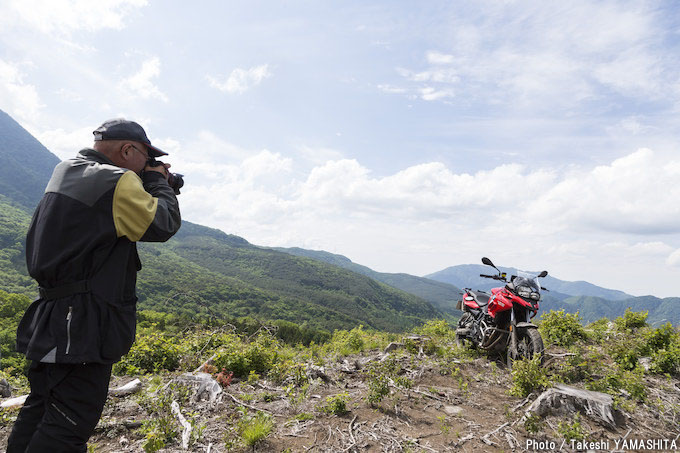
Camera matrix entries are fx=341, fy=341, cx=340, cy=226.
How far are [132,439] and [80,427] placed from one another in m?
1.99

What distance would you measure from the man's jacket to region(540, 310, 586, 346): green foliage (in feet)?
26.5

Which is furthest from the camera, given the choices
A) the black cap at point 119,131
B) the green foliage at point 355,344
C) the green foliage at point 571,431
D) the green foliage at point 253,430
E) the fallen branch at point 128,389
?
the green foliage at point 355,344

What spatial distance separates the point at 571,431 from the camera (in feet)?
11.9

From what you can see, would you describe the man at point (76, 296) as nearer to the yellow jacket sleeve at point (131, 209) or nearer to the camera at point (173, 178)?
the yellow jacket sleeve at point (131, 209)

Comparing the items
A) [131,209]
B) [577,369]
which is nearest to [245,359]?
[131,209]

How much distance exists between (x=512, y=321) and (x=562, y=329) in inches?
88.1

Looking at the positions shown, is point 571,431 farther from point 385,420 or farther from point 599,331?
point 599,331

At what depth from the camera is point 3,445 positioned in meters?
3.55

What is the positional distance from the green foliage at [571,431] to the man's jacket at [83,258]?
4.33m

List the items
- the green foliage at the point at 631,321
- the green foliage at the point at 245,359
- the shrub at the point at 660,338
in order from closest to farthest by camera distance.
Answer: the green foliage at the point at 245,359, the shrub at the point at 660,338, the green foliage at the point at 631,321

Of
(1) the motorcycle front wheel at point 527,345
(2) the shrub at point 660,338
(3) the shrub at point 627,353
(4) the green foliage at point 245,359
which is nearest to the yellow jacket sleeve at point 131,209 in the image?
(4) the green foliage at point 245,359

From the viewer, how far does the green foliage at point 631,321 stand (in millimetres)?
7461

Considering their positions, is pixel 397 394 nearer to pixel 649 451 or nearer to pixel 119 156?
pixel 649 451

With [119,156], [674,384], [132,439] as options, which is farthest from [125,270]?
[674,384]
